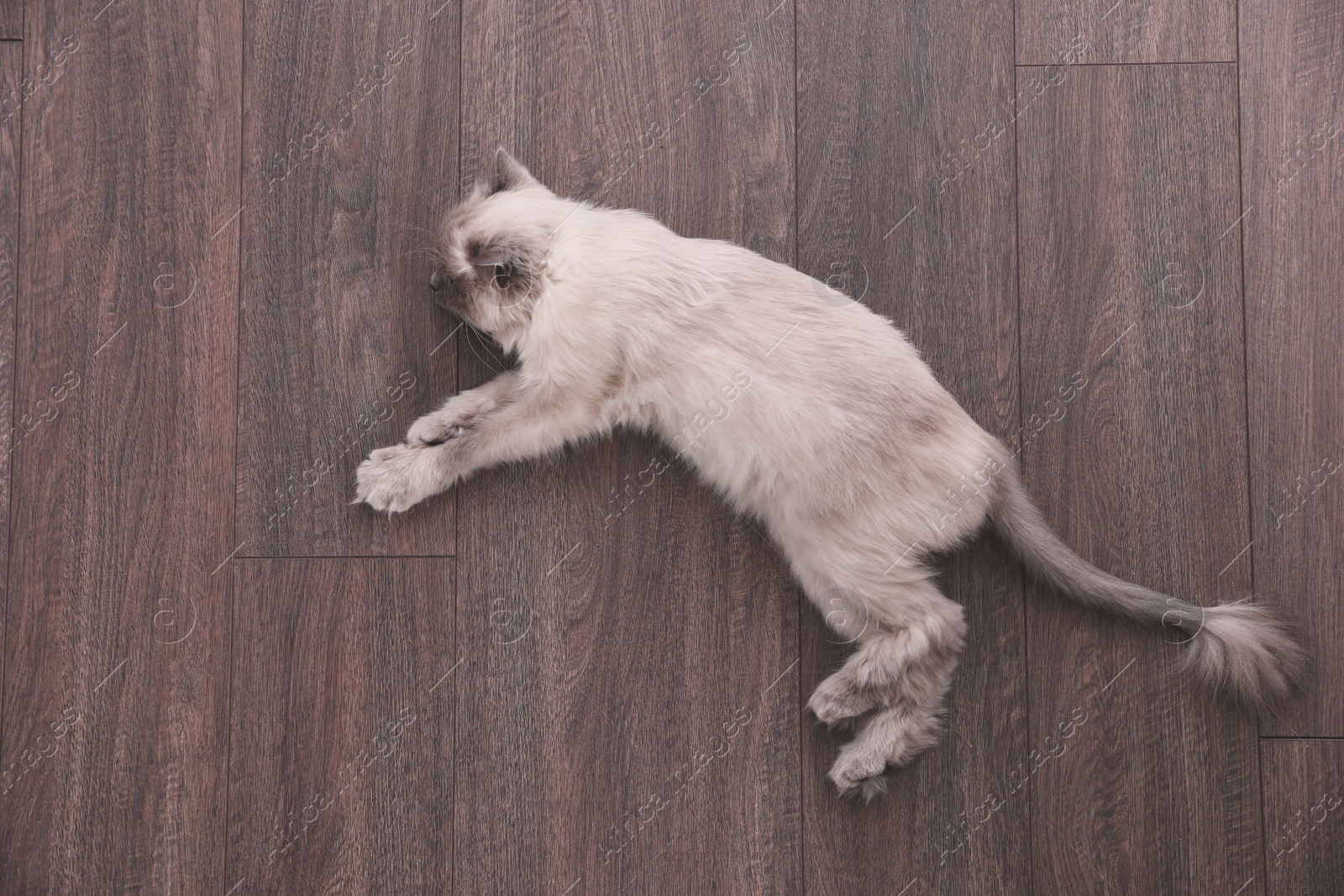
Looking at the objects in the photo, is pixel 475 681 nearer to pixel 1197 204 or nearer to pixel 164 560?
pixel 164 560

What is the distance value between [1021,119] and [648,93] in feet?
2.50

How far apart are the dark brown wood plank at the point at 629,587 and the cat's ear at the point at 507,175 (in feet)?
0.31

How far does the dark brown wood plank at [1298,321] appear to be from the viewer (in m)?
1.69

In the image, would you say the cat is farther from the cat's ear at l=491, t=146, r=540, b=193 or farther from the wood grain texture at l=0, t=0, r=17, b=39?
the wood grain texture at l=0, t=0, r=17, b=39

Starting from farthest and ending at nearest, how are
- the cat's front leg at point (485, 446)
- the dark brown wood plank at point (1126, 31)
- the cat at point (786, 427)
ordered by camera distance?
the dark brown wood plank at point (1126, 31) < the cat's front leg at point (485, 446) < the cat at point (786, 427)

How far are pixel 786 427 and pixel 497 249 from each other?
2.02 ft

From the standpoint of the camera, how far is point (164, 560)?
5.57 feet

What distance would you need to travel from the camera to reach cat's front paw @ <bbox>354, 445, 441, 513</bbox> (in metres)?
1.64

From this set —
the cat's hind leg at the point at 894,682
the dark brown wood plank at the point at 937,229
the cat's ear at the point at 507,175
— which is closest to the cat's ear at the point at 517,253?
the cat's ear at the point at 507,175

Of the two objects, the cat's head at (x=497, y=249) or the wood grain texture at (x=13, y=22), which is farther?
the wood grain texture at (x=13, y=22)

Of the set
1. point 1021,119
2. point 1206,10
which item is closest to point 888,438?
point 1021,119

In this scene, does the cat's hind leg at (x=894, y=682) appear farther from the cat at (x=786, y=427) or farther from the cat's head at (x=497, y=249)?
the cat's head at (x=497, y=249)

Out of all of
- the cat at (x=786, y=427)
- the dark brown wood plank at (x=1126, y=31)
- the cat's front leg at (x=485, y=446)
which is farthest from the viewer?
the dark brown wood plank at (x=1126, y=31)

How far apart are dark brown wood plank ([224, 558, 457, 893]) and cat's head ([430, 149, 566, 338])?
1.67ft
